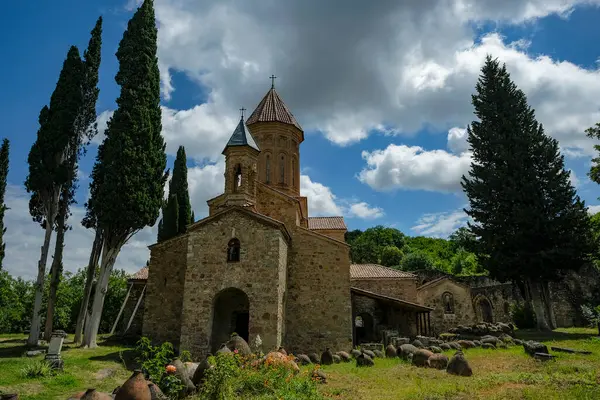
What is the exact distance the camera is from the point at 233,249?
46.0 feet

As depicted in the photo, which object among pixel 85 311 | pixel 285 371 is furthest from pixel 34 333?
pixel 285 371

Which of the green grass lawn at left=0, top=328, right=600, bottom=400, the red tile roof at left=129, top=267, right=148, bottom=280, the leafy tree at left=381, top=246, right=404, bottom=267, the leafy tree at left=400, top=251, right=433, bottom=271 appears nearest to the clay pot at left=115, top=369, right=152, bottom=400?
the green grass lawn at left=0, top=328, right=600, bottom=400

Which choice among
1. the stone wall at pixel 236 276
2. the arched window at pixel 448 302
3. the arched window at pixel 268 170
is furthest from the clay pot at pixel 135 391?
the arched window at pixel 448 302

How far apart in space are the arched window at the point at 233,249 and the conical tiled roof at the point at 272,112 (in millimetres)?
8682

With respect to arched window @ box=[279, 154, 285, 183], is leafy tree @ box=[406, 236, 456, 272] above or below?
above

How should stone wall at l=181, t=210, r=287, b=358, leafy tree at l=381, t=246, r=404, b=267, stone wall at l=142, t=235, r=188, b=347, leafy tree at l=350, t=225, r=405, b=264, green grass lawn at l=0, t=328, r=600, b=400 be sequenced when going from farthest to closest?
leafy tree at l=350, t=225, r=405, b=264, leafy tree at l=381, t=246, r=404, b=267, stone wall at l=142, t=235, r=188, b=347, stone wall at l=181, t=210, r=287, b=358, green grass lawn at l=0, t=328, r=600, b=400

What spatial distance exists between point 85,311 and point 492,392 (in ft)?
47.9

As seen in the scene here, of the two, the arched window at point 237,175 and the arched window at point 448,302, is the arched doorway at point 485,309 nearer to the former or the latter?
the arched window at point 448,302

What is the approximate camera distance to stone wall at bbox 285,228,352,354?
571 inches

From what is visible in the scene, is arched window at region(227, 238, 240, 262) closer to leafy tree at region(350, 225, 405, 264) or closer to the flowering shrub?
the flowering shrub

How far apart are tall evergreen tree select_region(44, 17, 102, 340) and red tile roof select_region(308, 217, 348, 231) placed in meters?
12.2

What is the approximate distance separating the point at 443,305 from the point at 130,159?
1812cm

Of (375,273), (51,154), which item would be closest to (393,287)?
(375,273)

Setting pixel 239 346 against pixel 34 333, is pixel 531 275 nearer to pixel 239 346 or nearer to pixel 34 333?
pixel 239 346
